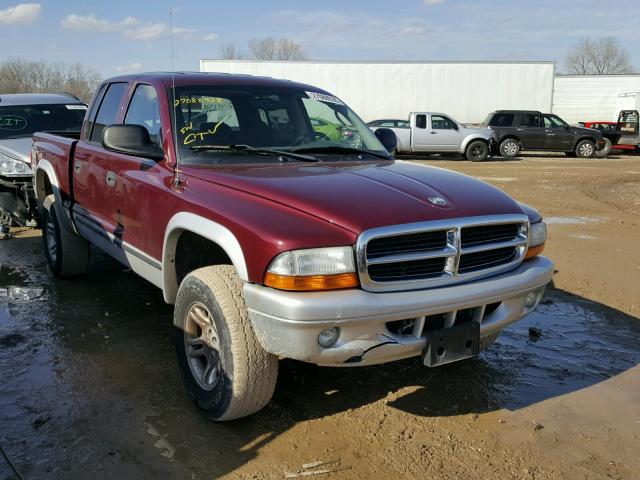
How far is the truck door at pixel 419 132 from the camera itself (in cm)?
2150

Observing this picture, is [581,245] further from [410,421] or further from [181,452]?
[181,452]

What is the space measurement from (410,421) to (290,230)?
1.41 meters

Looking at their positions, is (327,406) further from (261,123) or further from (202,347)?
(261,123)

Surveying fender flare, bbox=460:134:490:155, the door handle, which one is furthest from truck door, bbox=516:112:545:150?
the door handle

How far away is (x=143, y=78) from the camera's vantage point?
4.46 meters

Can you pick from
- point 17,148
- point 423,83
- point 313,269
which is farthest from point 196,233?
point 423,83

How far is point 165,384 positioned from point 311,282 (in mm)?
1573

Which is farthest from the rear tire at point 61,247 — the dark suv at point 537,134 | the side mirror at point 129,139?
the dark suv at point 537,134

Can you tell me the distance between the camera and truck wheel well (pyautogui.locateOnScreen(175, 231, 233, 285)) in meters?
3.71

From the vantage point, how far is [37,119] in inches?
355

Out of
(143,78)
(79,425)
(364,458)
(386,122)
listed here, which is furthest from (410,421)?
(386,122)

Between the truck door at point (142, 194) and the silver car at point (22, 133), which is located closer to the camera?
the truck door at point (142, 194)

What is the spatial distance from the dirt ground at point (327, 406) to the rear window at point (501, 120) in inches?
708

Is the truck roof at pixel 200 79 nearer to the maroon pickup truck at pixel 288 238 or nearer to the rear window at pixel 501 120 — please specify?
the maroon pickup truck at pixel 288 238
